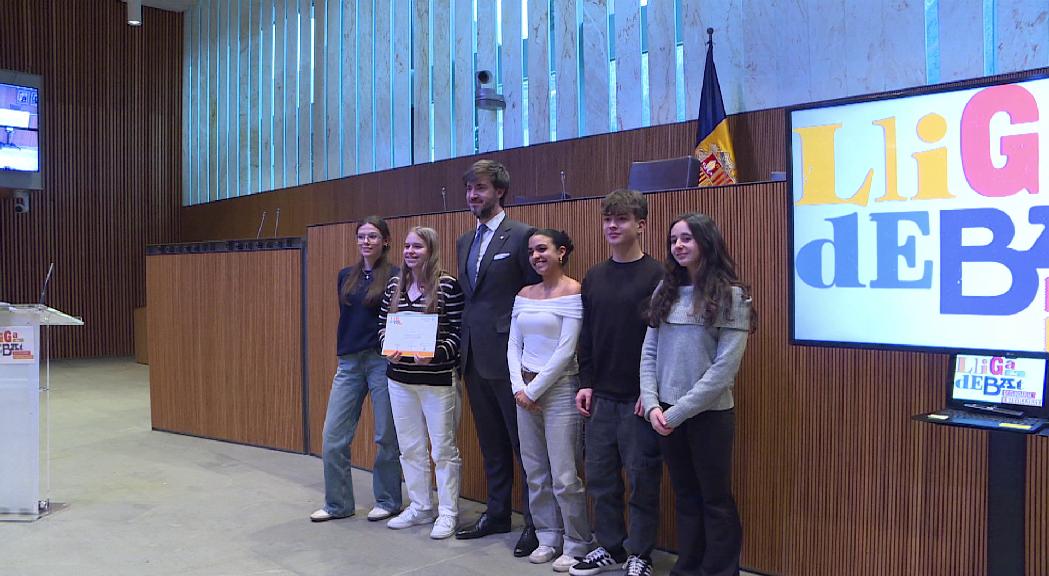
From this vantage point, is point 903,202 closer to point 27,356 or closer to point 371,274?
point 371,274

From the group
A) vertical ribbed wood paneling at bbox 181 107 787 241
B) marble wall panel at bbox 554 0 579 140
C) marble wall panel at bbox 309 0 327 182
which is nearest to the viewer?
vertical ribbed wood paneling at bbox 181 107 787 241

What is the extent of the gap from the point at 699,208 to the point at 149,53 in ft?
35.7

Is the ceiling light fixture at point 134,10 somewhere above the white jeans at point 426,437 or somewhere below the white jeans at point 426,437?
above

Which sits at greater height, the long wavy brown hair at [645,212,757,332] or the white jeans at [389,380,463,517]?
the long wavy brown hair at [645,212,757,332]

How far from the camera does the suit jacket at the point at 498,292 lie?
10.5ft

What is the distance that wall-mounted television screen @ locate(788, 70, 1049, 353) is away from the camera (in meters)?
2.06

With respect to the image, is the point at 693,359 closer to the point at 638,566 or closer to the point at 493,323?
the point at 638,566

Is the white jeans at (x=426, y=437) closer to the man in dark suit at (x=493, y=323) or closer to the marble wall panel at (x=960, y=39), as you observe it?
the man in dark suit at (x=493, y=323)

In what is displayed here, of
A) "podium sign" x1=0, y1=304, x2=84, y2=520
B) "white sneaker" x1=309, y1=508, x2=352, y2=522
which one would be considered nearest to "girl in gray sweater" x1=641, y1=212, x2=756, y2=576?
"white sneaker" x1=309, y1=508, x2=352, y2=522

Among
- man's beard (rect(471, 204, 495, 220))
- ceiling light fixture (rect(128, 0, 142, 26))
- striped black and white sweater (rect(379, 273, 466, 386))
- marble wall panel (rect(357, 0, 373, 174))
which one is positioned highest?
ceiling light fixture (rect(128, 0, 142, 26))

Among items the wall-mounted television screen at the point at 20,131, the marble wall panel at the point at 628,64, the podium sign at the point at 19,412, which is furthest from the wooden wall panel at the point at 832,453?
the wall-mounted television screen at the point at 20,131

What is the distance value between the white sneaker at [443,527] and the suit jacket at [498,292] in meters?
0.65

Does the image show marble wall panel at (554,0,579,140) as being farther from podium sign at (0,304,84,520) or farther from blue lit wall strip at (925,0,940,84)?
podium sign at (0,304,84,520)

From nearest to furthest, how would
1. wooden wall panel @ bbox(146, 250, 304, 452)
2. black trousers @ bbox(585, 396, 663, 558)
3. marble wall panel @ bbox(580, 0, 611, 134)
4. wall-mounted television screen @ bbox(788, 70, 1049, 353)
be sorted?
1. wall-mounted television screen @ bbox(788, 70, 1049, 353)
2. black trousers @ bbox(585, 396, 663, 558)
3. wooden wall panel @ bbox(146, 250, 304, 452)
4. marble wall panel @ bbox(580, 0, 611, 134)
